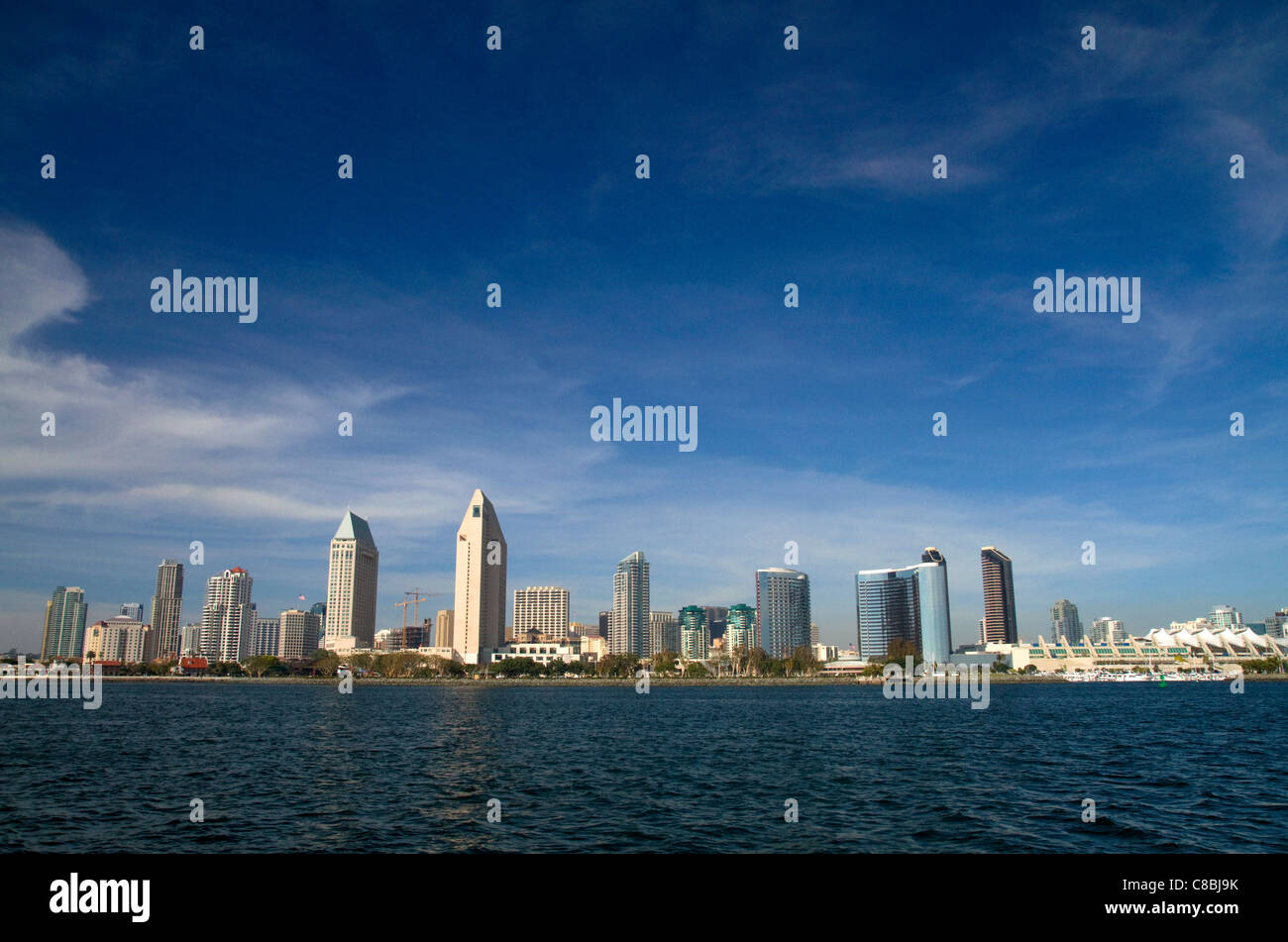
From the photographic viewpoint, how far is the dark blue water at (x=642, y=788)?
26.2 metres

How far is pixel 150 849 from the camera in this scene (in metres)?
24.5

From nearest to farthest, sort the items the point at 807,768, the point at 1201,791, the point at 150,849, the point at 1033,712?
1. the point at 150,849
2. the point at 1201,791
3. the point at 807,768
4. the point at 1033,712

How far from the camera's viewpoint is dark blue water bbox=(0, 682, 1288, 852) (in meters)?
26.2

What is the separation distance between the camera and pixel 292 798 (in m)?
33.6

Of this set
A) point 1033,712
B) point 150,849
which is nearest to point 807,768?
point 150,849

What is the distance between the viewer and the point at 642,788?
36.1 metres

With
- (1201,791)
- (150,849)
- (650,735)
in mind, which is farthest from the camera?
(650,735)
